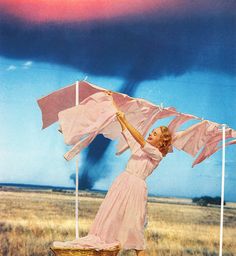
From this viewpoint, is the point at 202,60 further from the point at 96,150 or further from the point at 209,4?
the point at 96,150

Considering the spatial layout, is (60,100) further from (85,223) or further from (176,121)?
(85,223)

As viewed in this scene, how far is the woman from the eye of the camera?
6.02 m

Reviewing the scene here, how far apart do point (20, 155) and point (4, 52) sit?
110cm

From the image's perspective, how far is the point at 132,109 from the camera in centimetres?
640

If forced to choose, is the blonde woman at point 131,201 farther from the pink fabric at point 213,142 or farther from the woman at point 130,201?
the pink fabric at point 213,142

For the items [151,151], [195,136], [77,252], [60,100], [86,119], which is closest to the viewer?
[77,252]

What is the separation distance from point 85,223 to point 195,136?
1680 millimetres

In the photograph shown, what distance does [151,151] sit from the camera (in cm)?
603

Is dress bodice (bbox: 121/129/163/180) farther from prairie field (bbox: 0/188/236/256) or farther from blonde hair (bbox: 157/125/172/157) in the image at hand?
prairie field (bbox: 0/188/236/256)

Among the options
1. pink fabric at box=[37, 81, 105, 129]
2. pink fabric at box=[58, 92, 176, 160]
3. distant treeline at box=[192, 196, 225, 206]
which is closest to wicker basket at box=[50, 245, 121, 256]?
pink fabric at box=[58, 92, 176, 160]

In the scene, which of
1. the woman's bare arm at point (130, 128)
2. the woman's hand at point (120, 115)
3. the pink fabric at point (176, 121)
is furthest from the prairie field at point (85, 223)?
the woman's hand at point (120, 115)

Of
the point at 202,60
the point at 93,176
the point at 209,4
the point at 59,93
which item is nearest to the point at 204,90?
the point at 202,60

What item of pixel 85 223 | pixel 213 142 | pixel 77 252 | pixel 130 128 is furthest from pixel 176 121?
pixel 85 223

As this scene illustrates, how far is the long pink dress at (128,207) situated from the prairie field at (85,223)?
5.23 ft
